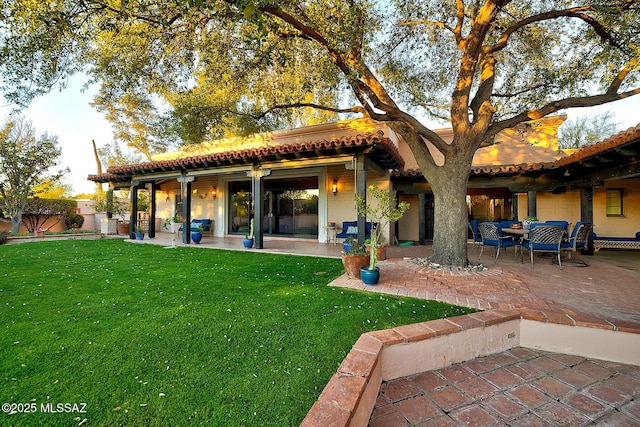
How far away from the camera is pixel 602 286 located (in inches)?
162

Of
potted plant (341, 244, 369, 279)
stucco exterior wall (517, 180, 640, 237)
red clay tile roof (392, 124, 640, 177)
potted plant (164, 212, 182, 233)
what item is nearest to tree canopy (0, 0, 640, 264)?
red clay tile roof (392, 124, 640, 177)

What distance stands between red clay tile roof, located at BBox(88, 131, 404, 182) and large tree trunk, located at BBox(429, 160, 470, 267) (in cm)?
158

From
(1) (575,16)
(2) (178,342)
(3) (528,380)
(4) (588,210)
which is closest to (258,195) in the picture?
(2) (178,342)

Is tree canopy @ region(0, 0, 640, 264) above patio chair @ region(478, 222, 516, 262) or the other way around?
above

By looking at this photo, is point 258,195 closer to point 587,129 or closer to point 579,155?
point 579,155

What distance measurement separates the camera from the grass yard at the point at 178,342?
1.62 m

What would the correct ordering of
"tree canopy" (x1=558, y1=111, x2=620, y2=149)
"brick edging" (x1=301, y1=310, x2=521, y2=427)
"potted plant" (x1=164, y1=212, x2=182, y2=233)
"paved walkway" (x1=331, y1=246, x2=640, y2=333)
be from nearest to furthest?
"brick edging" (x1=301, y1=310, x2=521, y2=427), "paved walkway" (x1=331, y1=246, x2=640, y2=333), "potted plant" (x1=164, y1=212, x2=182, y2=233), "tree canopy" (x1=558, y1=111, x2=620, y2=149)

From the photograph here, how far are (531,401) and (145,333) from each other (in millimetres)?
3240

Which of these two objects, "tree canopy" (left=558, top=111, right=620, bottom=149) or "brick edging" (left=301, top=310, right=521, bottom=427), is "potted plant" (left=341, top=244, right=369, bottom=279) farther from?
"tree canopy" (left=558, top=111, right=620, bottom=149)

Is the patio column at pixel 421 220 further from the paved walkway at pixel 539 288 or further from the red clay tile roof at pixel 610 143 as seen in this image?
the red clay tile roof at pixel 610 143

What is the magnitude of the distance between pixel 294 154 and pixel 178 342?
5.34 meters

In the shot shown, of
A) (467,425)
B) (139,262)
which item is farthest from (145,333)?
(139,262)

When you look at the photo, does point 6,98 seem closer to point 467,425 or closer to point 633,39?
point 467,425

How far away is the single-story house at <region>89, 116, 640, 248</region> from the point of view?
6773mm
